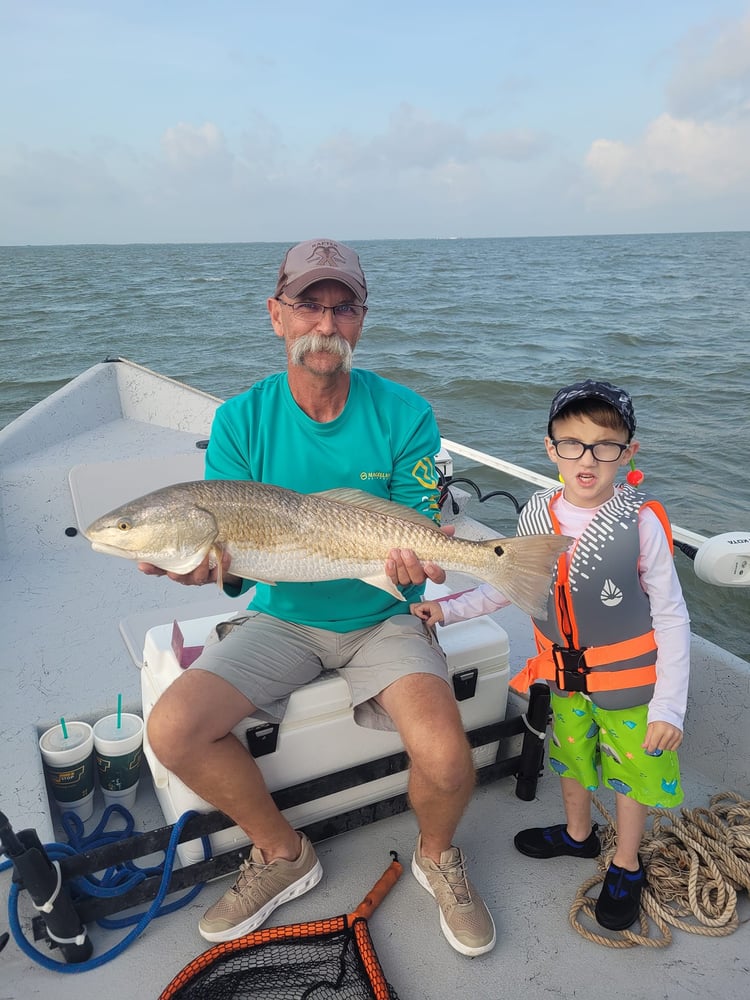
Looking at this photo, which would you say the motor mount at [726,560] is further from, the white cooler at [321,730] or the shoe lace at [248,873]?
the shoe lace at [248,873]

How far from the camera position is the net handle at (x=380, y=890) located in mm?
2617

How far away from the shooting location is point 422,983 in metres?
2.46

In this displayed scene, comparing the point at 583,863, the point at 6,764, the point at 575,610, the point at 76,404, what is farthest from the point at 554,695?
the point at 76,404

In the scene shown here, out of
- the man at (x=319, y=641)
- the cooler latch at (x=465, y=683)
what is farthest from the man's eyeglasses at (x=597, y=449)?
the cooler latch at (x=465, y=683)

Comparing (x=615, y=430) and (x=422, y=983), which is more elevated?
(x=615, y=430)

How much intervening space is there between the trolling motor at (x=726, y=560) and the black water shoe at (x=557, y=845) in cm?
148

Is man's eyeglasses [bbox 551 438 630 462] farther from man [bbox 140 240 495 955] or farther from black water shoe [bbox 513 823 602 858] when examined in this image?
black water shoe [bbox 513 823 602 858]

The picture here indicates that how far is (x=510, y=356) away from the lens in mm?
19578

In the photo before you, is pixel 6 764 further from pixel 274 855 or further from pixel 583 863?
pixel 583 863

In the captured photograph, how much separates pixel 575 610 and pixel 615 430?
694 millimetres

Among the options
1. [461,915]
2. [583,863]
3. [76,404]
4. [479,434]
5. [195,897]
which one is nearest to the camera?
[461,915]

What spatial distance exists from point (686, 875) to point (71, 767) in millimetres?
2613

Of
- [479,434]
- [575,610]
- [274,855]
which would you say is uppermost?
[575,610]

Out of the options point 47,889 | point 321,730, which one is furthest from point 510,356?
point 47,889
